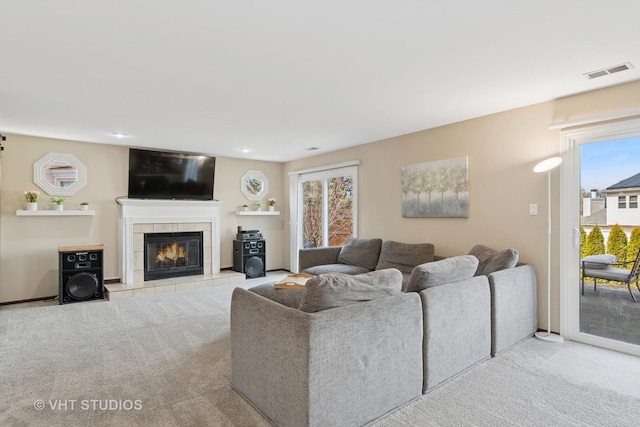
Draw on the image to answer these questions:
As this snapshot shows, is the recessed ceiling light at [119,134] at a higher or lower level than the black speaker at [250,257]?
higher

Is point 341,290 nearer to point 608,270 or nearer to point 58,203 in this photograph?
point 608,270

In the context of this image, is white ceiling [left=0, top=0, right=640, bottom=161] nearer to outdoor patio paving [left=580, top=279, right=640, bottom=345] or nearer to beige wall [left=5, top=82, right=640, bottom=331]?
beige wall [left=5, top=82, right=640, bottom=331]

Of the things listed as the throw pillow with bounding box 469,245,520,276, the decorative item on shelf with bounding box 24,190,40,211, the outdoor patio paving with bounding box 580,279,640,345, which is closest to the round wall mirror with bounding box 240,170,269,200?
the decorative item on shelf with bounding box 24,190,40,211

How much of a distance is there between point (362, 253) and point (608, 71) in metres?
3.25

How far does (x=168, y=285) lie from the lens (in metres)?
5.44

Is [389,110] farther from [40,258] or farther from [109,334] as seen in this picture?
[40,258]

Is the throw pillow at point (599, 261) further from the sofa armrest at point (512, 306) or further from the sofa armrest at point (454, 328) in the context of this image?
the sofa armrest at point (454, 328)

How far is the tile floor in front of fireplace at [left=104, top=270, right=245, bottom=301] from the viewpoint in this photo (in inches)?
199

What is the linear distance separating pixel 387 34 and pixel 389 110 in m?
1.62

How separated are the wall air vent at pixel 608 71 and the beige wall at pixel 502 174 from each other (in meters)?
0.41

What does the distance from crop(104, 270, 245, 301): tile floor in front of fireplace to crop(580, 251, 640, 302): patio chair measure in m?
4.98

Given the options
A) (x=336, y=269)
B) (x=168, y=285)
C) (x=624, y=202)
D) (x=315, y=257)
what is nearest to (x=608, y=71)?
(x=624, y=202)

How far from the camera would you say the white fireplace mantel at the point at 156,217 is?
18.0ft
